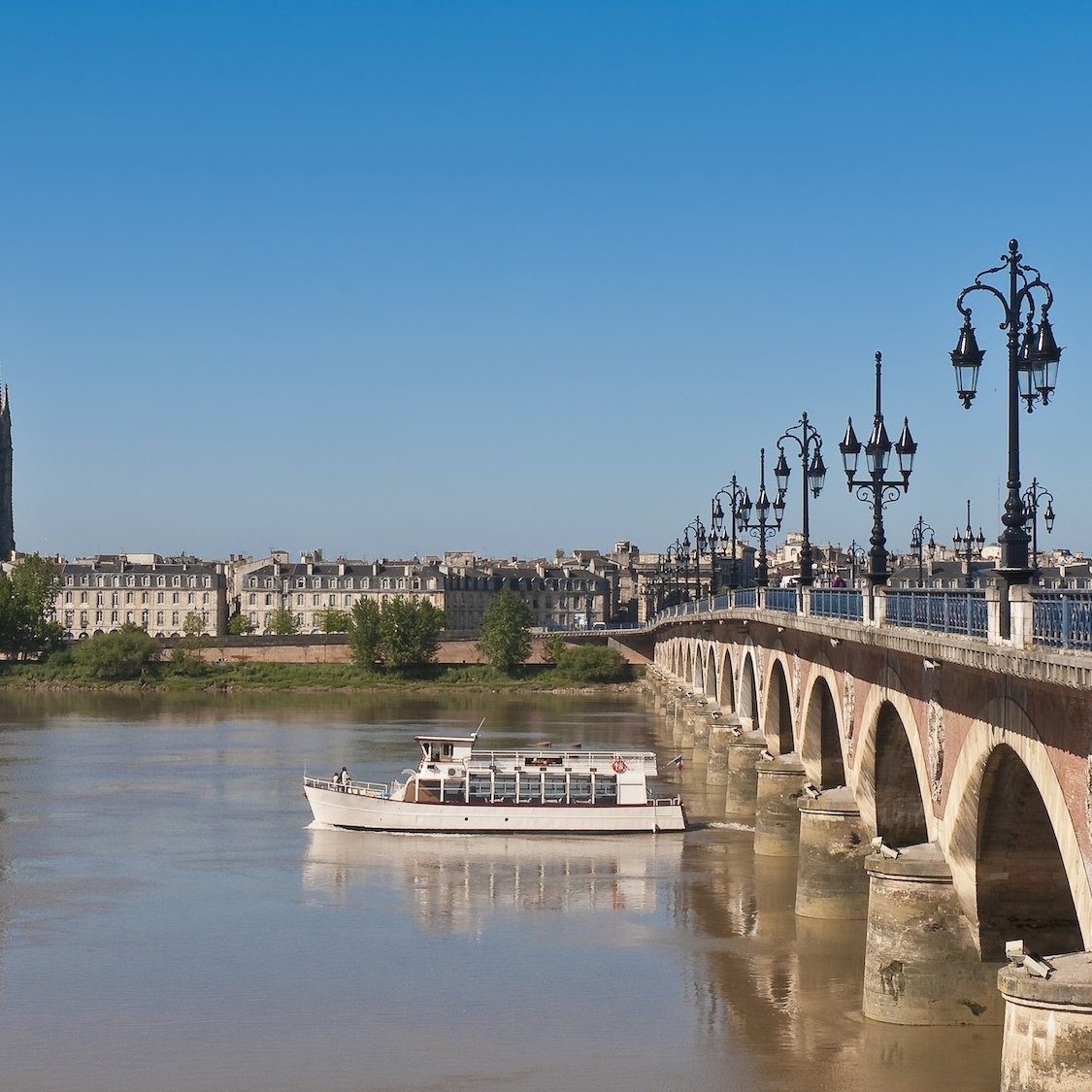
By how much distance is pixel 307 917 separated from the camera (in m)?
30.3

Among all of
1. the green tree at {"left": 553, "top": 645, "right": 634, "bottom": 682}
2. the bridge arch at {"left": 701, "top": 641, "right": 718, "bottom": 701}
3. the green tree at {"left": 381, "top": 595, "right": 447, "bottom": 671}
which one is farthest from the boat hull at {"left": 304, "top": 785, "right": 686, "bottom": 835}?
the green tree at {"left": 381, "top": 595, "right": 447, "bottom": 671}

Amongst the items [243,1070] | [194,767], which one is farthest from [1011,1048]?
[194,767]

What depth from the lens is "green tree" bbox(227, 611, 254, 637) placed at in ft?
430

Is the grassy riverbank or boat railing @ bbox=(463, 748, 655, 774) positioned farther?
the grassy riverbank

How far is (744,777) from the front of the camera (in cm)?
4341

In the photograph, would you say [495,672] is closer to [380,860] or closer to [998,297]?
[380,860]

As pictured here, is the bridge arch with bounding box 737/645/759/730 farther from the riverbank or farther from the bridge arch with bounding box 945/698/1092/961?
the riverbank

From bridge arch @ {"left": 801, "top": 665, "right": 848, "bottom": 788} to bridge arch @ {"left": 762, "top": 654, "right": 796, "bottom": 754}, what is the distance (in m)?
6.48

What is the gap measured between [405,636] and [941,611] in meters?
86.5

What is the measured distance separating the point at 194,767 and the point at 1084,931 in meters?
43.7

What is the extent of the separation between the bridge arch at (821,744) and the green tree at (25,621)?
80.1 metres

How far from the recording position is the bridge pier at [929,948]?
2083cm

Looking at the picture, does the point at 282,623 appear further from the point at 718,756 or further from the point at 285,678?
the point at 718,756

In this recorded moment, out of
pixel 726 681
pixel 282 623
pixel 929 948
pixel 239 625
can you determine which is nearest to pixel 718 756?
pixel 726 681
